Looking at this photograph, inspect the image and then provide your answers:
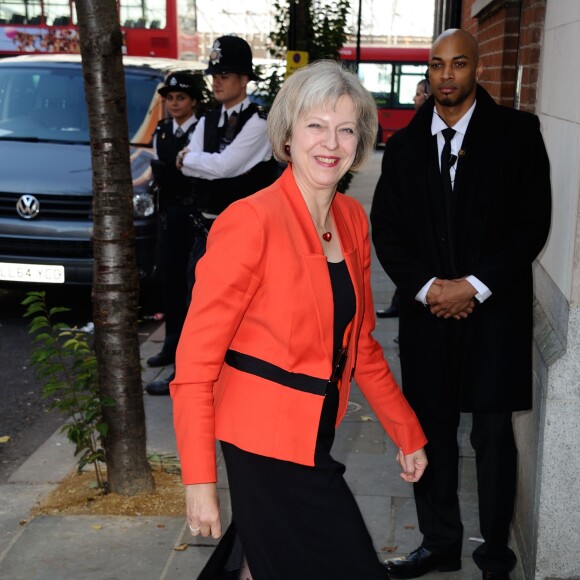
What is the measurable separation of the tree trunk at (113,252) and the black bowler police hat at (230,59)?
1.77 metres

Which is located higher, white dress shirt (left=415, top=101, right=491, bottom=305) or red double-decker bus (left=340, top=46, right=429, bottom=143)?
white dress shirt (left=415, top=101, right=491, bottom=305)

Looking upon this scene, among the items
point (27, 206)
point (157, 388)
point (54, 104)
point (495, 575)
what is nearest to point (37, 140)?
point (54, 104)

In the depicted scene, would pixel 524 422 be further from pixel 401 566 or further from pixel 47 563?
pixel 47 563

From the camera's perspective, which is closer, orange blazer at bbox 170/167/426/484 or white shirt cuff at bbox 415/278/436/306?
orange blazer at bbox 170/167/426/484

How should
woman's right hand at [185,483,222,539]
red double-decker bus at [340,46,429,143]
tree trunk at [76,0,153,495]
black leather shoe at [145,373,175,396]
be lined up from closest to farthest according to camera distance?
woman's right hand at [185,483,222,539], tree trunk at [76,0,153,495], black leather shoe at [145,373,175,396], red double-decker bus at [340,46,429,143]

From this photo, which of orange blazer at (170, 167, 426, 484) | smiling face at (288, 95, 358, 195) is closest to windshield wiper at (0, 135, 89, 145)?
smiling face at (288, 95, 358, 195)

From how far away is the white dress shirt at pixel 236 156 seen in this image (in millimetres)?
6238

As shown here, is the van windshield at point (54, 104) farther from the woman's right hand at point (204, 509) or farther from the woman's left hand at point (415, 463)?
the woman's right hand at point (204, 509)

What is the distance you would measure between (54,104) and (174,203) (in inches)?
140

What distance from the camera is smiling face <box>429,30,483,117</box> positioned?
3918 millimetres

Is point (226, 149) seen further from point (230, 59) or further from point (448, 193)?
point (448, 193)

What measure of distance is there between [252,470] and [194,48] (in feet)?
75.8

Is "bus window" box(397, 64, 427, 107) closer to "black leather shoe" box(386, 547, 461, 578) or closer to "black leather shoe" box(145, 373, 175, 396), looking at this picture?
"black leather shoe" box(145, 373, 175, 396)

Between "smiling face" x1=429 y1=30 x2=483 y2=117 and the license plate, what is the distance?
5186 millimetres
